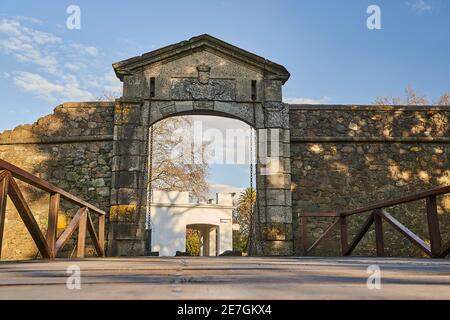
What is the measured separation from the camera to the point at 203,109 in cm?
839

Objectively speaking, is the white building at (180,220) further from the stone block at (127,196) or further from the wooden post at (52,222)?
the wooden post at (52,222)

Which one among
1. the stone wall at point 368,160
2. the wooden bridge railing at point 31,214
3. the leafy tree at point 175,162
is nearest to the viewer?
the wooden bridge railing at point 31,214

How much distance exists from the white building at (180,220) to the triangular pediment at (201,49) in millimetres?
11299

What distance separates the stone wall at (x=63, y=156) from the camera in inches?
319

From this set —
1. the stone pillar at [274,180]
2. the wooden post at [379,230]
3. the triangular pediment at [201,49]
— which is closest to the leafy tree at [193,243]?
the stone pillar at [274,180]

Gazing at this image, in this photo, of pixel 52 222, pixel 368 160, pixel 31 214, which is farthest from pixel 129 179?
pixel 368 160

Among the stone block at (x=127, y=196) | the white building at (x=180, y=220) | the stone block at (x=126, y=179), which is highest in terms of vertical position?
the stone block at (x=126, y=179)

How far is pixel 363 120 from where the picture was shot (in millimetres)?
8875

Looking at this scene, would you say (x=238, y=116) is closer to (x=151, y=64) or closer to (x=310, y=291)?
(x=151, y=64)

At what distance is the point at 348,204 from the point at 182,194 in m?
11.9

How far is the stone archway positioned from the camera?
795 cm

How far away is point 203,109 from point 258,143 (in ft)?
4.23
